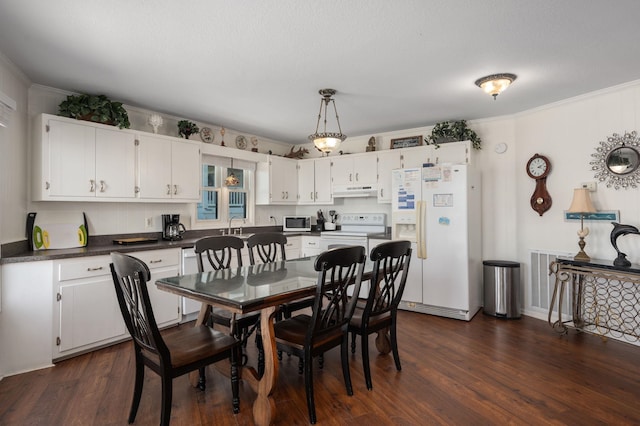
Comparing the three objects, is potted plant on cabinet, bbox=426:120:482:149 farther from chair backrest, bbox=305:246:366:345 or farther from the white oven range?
chair backrest, bbox=305:246:366:345

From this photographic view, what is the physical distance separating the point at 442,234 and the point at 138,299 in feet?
10.6

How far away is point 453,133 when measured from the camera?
170 inches

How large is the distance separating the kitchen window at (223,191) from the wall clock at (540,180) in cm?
370

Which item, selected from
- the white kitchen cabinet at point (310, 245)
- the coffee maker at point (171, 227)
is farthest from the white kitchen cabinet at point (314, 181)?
the coffee maker at point (171, 227)

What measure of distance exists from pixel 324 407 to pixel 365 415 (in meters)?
0.26

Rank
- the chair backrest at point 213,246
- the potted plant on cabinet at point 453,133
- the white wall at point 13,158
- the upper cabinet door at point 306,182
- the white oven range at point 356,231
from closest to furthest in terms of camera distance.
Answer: the white wall at point 13,158, the chair backrest at point 213,246, the potted plant on cabinet at point 453,133, the white oven range at point 356,231, the upper cabinet door at point 306,182

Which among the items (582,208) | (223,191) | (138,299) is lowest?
(138,299)

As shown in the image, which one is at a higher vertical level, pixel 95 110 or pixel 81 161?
pixel 95 110

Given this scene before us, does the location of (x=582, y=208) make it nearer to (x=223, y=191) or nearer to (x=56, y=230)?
(x=223, y=191)

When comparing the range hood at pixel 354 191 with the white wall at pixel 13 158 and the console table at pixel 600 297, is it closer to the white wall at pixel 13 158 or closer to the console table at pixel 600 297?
the console table at pixel 600 297

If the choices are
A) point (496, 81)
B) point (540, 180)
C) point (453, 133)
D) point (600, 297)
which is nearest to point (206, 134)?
point (453, 133)

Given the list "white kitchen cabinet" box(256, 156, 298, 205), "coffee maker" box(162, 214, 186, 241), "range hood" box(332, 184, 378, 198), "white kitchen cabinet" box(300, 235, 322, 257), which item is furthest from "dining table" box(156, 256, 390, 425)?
"white kitchen cabinet" box(256, 156, 298, 205)

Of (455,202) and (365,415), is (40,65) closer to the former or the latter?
(365,415)

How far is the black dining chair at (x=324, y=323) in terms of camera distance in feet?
6.57
